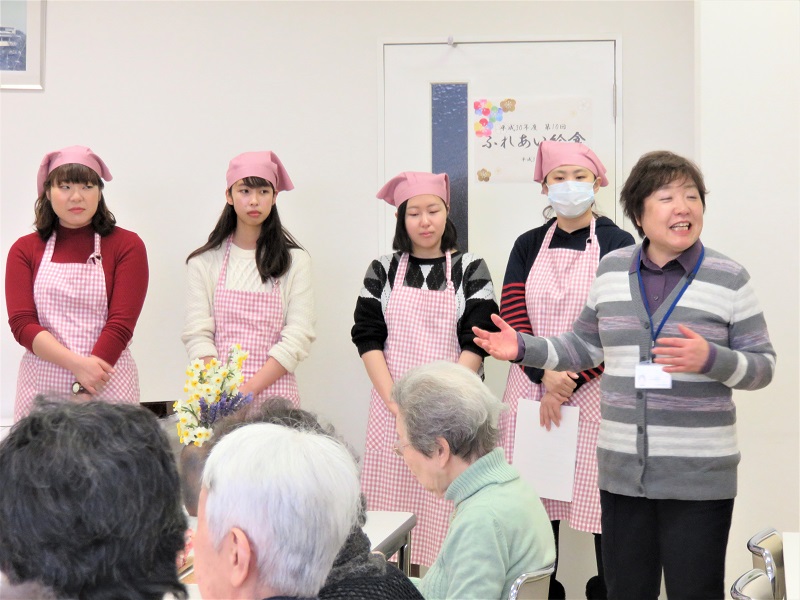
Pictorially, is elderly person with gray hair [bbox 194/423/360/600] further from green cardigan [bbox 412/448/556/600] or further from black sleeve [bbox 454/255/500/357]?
black sleeve [bbox 454/255/500/357]

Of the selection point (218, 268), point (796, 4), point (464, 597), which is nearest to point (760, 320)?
point (464, 597)

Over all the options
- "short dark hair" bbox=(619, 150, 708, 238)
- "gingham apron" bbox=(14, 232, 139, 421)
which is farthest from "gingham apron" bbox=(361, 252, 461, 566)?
"short dark hair" bbox=(619, 150, 708, 238)

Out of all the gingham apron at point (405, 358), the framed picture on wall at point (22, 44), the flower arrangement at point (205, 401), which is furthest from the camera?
the framed picture on wall at point (22, 44)

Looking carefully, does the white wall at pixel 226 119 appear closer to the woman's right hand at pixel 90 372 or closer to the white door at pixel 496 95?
the white door at pixel 496 95

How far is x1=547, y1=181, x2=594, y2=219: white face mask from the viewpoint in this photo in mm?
3107

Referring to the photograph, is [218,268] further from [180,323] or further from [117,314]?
[180,323]

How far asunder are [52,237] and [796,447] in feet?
9.02

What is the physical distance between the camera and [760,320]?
87.9 inches

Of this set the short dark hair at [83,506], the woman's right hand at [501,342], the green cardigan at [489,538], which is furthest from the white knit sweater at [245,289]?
the short dark hair at [83,506]

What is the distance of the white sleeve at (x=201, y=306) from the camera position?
10.9 ft

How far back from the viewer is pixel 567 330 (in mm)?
3111

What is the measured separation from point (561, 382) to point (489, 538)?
4.02 feet

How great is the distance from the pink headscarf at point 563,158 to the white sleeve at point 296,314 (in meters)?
0.93

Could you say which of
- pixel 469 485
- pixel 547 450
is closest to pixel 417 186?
pixel 547 450
